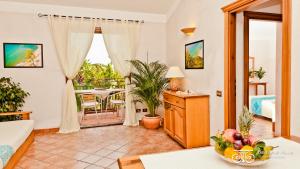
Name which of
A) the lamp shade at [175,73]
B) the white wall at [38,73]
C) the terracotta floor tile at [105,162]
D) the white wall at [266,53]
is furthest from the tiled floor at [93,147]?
the white wall at [266,53]

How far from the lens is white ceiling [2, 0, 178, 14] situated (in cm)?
447

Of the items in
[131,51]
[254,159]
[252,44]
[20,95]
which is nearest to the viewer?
[254,159]

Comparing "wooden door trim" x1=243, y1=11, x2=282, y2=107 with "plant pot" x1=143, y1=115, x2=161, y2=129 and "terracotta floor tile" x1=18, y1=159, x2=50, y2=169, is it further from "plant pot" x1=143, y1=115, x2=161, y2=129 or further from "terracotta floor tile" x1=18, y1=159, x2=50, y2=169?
"terracotta floor tile" x1=18, y1=159, x2=50, y2=169

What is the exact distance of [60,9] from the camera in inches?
179

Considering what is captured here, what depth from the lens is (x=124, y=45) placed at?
199 inches

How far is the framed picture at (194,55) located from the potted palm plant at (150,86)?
2.56 ft

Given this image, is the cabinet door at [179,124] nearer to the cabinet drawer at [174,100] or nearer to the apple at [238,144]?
the cabinet drawer at [174,100]

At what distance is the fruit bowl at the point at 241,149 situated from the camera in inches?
44.1

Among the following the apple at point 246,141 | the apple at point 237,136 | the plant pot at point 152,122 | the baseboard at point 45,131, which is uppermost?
the apple at point 237,136

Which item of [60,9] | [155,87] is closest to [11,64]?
[60,9]

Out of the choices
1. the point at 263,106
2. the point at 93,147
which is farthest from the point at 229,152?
the point at 263,106

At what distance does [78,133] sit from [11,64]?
1.93 meters

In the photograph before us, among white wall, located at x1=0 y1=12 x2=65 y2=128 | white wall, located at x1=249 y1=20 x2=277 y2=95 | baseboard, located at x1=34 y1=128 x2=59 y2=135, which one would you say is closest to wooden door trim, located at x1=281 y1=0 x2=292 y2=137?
white wall, located at x1=0 y1=12 x2=65 y2=128

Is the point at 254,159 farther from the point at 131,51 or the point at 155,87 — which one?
the point at 131,51
